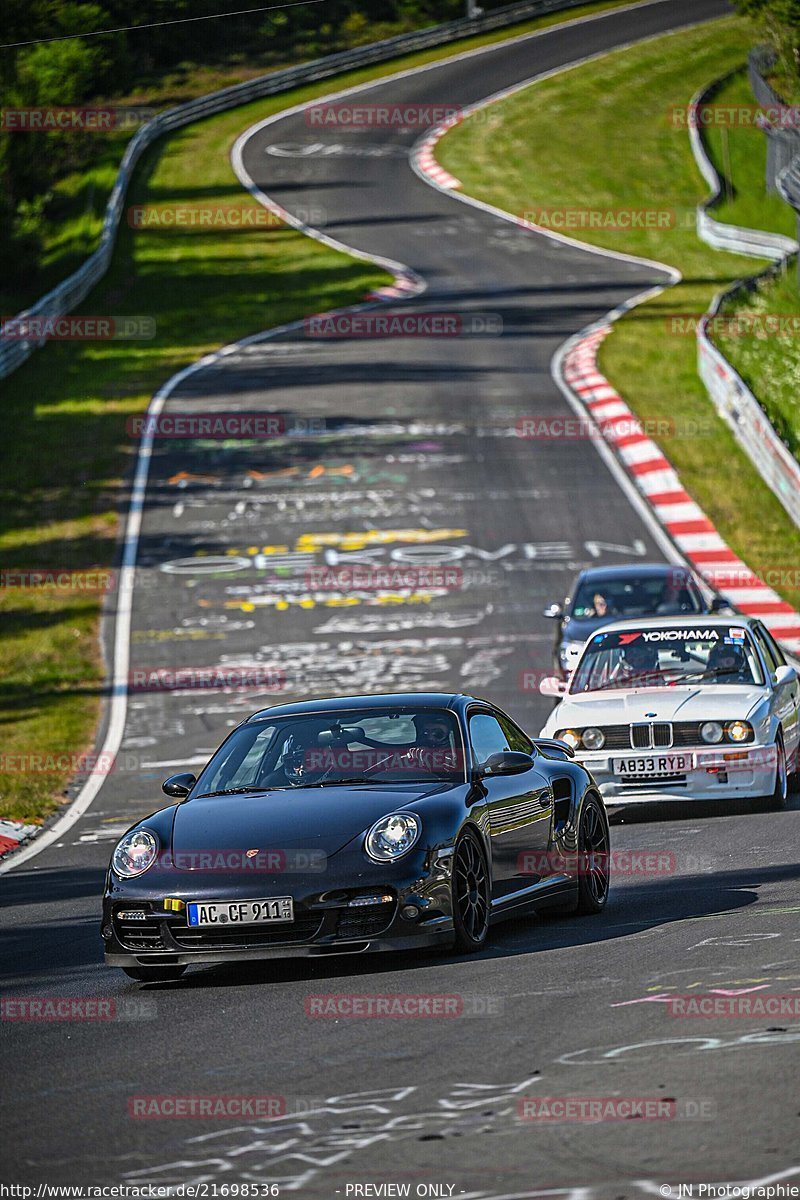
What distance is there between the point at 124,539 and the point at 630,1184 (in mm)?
23825

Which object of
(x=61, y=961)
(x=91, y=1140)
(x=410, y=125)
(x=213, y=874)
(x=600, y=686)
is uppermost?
(x=91, y=1140)

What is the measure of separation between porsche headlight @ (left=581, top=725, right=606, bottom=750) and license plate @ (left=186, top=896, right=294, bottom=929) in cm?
592

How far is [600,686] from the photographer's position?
48.4ft

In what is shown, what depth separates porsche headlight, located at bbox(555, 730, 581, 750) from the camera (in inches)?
547

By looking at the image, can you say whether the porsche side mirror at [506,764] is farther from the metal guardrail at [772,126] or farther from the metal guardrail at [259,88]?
the metal guardrail at [772,126]

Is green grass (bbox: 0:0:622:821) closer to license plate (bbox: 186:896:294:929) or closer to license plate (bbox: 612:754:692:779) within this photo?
license plate (bbox: 612:754:692:779)

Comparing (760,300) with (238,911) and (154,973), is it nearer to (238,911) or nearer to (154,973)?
(154,973)

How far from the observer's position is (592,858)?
1012cm

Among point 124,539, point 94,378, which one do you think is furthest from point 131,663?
point 94,378

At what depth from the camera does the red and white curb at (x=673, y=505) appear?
2336cm

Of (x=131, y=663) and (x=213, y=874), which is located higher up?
(x=213, y=874)

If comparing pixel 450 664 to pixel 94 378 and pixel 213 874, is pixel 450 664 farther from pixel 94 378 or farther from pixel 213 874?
pixel 94 378

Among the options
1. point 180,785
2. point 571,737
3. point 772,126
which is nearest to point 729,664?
point 571,737

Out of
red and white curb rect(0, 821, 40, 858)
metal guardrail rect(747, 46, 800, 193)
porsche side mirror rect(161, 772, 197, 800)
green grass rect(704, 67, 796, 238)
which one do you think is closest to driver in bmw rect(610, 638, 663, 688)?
red and white curb rect(0, 821, 40, 858)
